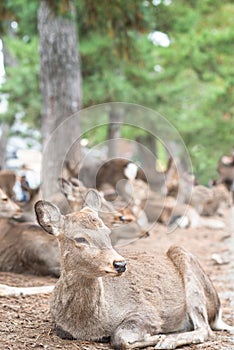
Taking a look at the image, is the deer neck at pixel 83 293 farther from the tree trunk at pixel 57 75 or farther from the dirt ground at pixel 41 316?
the tree trunk at pixel 57 75

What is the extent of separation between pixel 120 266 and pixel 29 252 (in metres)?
3.16

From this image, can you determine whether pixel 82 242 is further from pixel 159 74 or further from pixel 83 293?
pixel 159 74

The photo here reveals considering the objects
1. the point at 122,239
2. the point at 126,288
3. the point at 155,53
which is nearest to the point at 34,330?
the point at 126,288

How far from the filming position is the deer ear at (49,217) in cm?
385

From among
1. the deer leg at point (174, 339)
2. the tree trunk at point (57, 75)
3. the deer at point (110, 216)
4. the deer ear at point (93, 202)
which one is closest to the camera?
the deer leg at point (174, 339)

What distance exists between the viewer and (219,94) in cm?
1648

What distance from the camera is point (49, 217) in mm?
3885

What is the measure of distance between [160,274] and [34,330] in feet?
3.49

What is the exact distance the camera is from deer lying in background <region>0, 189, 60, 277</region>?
6492mm

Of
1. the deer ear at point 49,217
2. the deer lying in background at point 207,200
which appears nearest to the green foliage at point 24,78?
the deer lying in background at point 207,200

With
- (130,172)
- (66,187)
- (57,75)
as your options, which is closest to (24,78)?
(130,172)

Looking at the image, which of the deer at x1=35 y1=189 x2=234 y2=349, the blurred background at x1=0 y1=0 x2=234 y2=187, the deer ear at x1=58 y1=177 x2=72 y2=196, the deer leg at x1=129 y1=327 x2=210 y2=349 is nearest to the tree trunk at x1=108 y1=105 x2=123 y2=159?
the blurred background at x1=0 y1=0 x2=234 y2=187

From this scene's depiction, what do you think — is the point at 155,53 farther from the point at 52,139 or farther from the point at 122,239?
the point at 122,239

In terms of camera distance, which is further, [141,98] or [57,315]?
[141,98]
